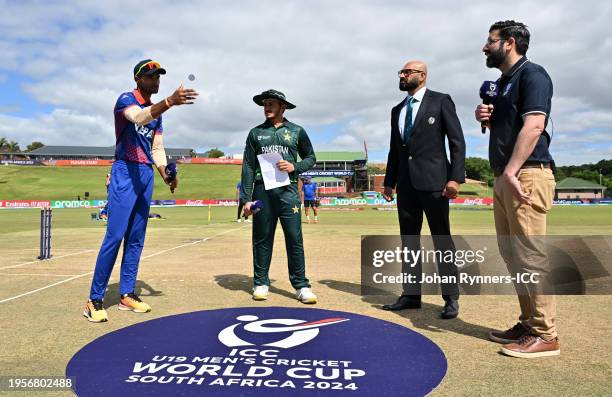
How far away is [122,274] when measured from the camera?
4.47 meters

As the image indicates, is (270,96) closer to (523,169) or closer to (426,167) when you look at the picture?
(426,167)

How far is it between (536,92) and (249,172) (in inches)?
119

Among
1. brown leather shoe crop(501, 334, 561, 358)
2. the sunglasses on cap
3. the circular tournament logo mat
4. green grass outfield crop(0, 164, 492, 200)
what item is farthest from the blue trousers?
green grass outfield crop(0, 164, 492, 200)

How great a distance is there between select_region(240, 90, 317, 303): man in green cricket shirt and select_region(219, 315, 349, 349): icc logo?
1042mm

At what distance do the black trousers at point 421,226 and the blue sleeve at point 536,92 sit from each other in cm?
133

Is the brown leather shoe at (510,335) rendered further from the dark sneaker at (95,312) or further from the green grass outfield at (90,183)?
the green grass outfield at (90,183)

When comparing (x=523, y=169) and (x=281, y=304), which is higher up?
(x=523, y=169)

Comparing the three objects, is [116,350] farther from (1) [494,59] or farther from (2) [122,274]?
(1) [494,59]

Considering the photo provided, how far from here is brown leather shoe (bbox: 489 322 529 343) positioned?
3.34m

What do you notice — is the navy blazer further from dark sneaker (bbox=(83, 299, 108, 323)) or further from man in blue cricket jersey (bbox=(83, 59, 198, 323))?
dark sneaker (bbox=(83, 299, 108, 323))

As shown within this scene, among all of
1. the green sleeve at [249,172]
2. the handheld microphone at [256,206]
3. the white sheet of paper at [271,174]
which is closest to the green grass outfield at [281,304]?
the handheld microphone at [256,206]

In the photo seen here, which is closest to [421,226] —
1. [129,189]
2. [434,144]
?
[434,144]

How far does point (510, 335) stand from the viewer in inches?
134

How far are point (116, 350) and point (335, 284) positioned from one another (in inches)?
121
